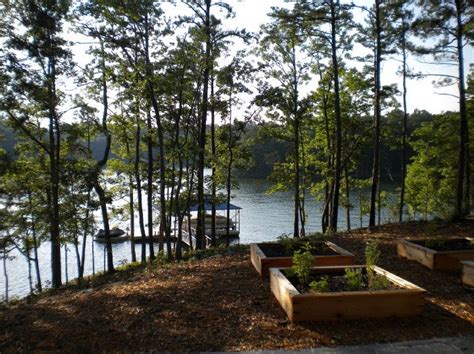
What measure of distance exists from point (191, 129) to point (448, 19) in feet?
27.1

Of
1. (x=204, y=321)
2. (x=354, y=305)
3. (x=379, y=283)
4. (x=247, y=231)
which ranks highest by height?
(x=379, y=283)

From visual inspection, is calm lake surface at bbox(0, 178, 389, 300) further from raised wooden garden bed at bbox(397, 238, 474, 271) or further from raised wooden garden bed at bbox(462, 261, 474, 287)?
raised wooden garden bed at bbox(462, 261, 474, 287)

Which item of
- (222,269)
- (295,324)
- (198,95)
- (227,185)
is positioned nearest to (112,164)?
(227,185)

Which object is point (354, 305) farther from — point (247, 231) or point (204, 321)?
point (247, 231)

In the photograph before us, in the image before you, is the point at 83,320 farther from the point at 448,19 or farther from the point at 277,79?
the point at 277,79

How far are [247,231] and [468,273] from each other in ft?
97.1

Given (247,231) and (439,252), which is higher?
(439,252)

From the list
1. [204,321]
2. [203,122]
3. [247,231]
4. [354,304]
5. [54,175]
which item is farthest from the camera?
[247,231]

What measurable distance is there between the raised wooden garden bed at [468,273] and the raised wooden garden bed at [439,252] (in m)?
0.75

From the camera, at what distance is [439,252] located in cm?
570

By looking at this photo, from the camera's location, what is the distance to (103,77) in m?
12.8

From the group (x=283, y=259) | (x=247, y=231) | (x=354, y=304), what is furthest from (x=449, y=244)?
(x=247, y=231)

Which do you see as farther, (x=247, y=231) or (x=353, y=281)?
(x=247, y=231)

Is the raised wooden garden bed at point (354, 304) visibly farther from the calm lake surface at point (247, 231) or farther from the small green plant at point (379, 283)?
the calm lake surface at point (247, 231)
